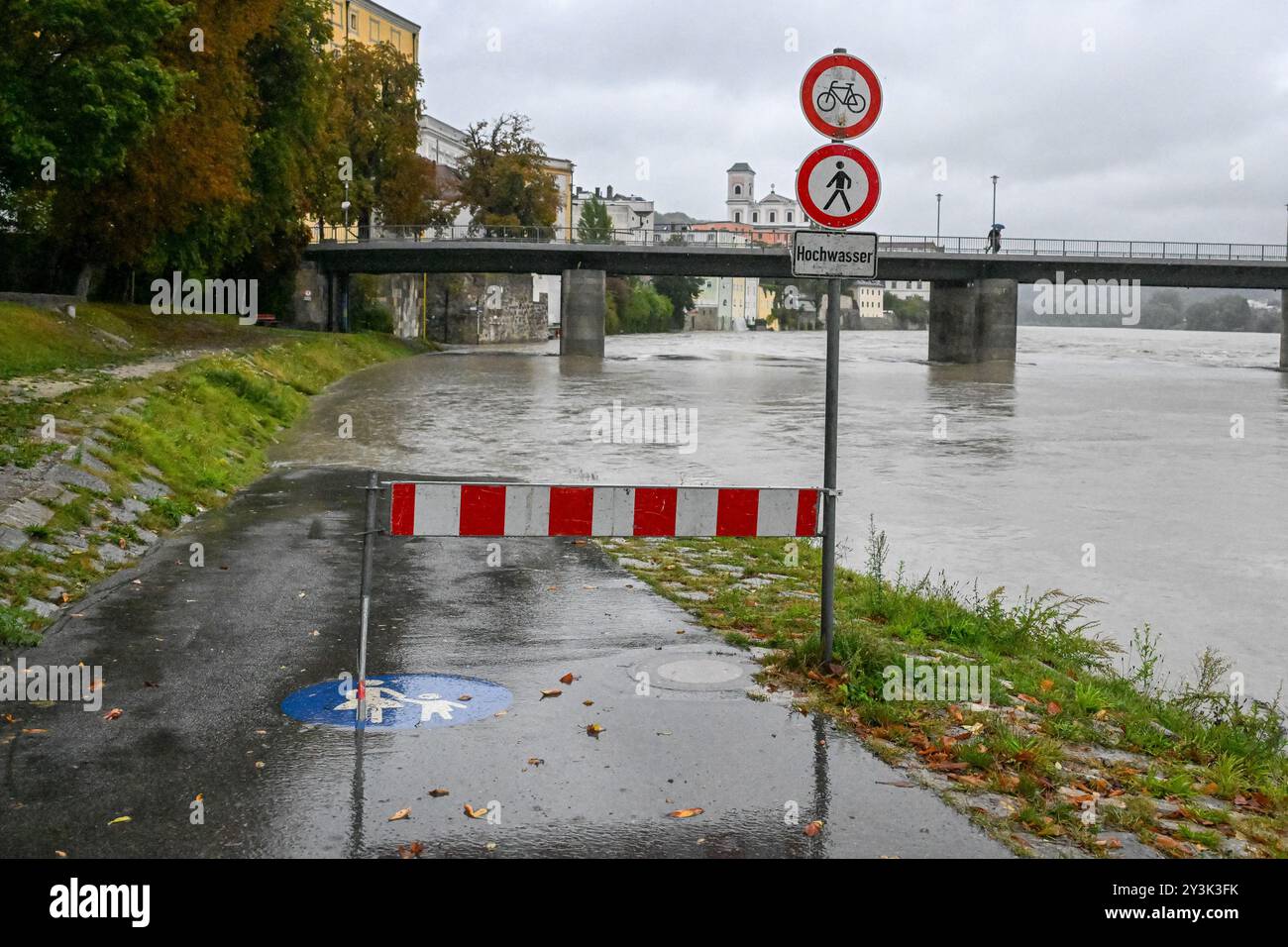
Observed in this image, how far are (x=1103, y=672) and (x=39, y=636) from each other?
705 centimetres

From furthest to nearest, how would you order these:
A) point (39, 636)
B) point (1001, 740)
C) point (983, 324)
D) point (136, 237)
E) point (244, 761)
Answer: point (983, 324), point (136, 237), point (39, 636), point (1001, 740), point (244, 761)

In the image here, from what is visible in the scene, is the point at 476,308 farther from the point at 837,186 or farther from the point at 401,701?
the point at 401,701

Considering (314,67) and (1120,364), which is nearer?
(314,67)

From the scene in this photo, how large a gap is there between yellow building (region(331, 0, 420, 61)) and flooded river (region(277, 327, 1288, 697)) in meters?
57.6

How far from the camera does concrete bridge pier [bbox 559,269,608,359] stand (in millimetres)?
76250

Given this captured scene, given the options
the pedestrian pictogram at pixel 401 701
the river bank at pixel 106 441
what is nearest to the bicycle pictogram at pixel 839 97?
the pedestrian pictogram at pixel 401 701

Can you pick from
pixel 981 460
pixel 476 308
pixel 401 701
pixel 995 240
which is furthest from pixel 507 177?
pixel 401 701

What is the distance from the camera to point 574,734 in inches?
284

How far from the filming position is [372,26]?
11400cm

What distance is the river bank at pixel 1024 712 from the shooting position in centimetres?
616

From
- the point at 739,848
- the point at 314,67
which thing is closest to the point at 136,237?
the point at 314,67

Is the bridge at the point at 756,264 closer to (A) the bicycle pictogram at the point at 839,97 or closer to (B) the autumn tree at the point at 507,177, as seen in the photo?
(B) the autumn tree at the point at 507,177
